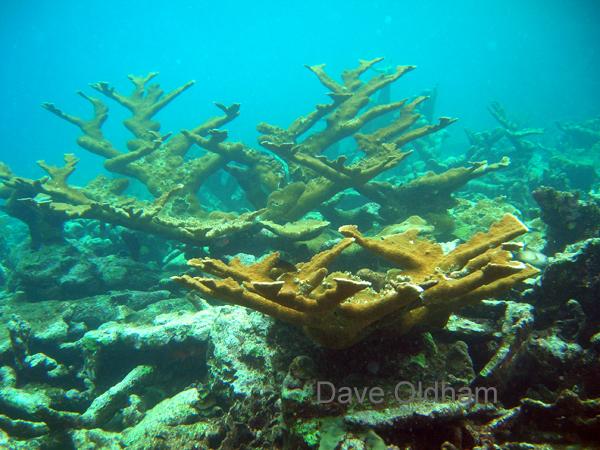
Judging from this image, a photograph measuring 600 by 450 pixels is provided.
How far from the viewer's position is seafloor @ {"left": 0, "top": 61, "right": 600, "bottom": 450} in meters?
2.42

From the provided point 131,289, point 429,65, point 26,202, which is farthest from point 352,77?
point 429,65

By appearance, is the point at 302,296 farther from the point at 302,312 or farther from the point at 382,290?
the point at 382,290

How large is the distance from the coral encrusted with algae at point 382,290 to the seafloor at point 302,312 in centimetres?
2

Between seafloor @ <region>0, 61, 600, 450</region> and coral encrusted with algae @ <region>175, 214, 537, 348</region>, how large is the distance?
0.06ft

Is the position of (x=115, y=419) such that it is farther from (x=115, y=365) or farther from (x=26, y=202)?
(x=26, y=202)

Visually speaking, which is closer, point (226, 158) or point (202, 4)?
point (226, 158)

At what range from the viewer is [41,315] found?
21.6ft

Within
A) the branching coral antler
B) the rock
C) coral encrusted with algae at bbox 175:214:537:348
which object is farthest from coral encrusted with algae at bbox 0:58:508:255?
coral encrusted with algae at bbox 175:214:537:348

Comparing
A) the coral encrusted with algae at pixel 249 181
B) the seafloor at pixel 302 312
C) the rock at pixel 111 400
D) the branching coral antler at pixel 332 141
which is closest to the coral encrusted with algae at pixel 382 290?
the seafloor at pixel 302 312

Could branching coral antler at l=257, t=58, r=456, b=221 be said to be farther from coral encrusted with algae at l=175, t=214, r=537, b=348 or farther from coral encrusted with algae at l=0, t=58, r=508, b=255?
coral encrusted with algae at l=175, t=214, r=537, b=348

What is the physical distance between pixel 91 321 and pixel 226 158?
14.9 ft

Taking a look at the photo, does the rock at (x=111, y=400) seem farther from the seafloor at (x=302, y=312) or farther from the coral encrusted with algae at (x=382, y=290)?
the coral encrusted with algae at (x=382, y=290)

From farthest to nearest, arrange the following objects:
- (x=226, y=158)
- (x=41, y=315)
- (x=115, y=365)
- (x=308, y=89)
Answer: (x=308, y=89), (x=226, y=158), (x=41, y=315), (x=115, y=365)

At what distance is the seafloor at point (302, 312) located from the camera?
7.93ft
